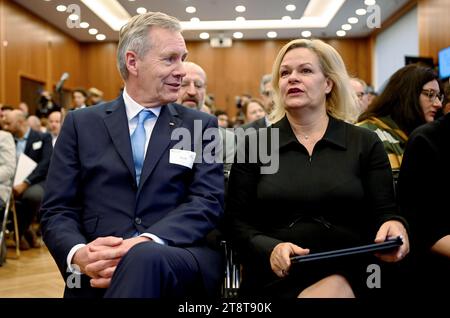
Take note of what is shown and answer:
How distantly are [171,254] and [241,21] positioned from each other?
10.7m

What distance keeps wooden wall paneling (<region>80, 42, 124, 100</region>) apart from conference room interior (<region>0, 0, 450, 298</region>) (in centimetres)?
3

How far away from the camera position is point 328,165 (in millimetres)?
1782

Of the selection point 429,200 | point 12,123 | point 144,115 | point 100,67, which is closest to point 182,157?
point 144,115

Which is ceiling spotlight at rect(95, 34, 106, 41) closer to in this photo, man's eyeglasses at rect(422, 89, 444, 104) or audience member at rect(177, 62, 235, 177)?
audience member at rect(177, 62, 235, 177)

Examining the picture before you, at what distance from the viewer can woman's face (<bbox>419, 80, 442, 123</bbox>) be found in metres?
2.40

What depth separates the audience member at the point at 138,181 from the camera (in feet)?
5.19

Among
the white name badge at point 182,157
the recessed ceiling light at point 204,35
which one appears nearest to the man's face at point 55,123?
the white name badge at point 182,157

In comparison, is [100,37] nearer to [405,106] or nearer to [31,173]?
[31,173]

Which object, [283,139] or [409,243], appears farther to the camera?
[283,139]

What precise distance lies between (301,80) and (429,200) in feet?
2.16

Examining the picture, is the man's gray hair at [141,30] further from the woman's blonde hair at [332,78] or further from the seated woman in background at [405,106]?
the seated woman in background at [405,106]

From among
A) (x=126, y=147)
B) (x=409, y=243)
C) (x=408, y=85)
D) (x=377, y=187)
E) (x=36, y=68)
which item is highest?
(x=36, y=68)
